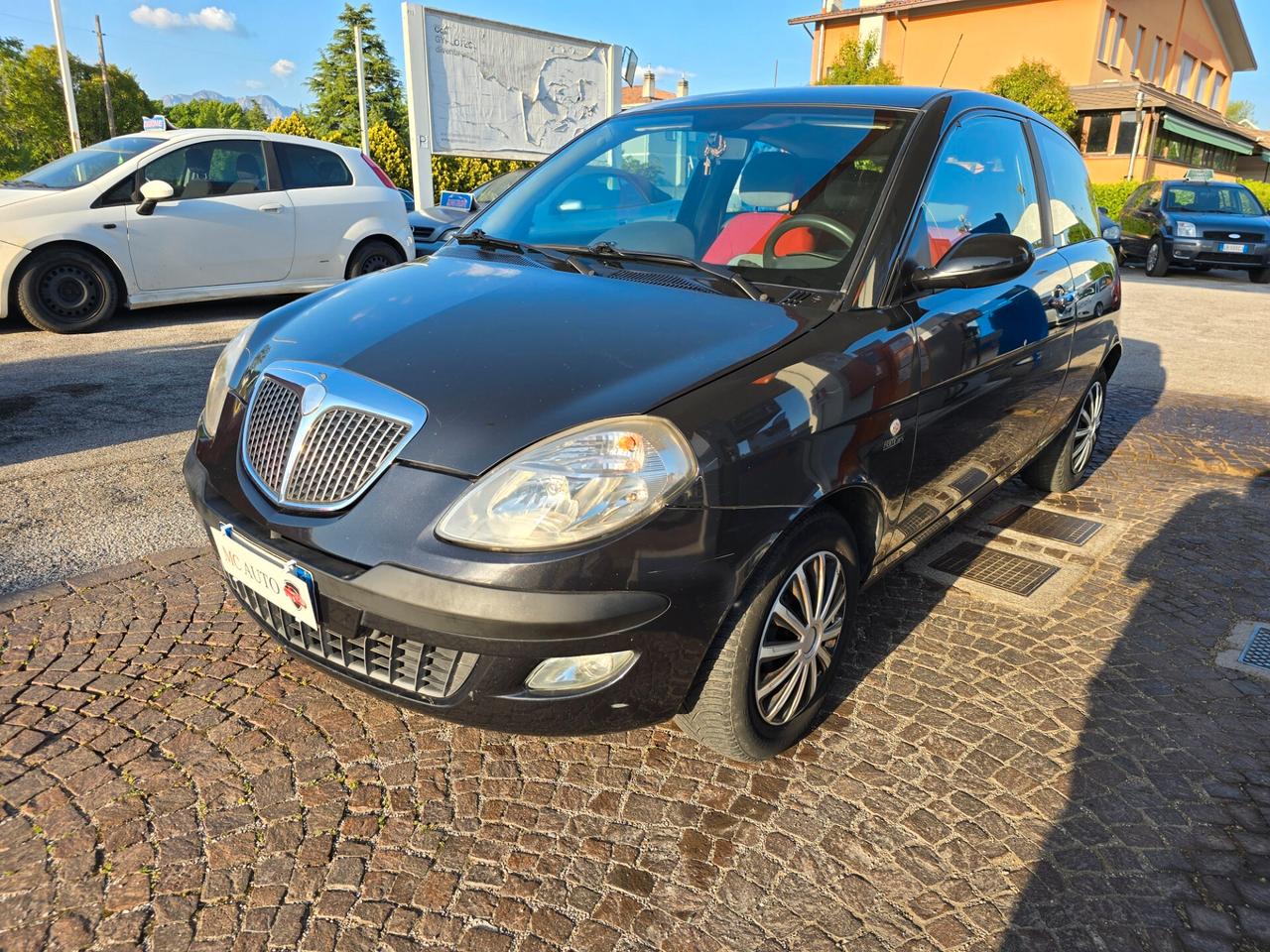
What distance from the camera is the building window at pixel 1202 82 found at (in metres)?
48.8

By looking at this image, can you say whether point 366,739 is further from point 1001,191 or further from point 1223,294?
point 1223,294

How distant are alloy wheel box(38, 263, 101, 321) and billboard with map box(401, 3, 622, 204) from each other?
7973 millimetres

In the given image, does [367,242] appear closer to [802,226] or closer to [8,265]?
[8,265]

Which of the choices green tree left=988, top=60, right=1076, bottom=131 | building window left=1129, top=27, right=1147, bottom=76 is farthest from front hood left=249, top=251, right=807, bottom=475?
building window left=1129, top=27, right=1147, bottom=76

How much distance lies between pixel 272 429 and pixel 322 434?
0.76 ft

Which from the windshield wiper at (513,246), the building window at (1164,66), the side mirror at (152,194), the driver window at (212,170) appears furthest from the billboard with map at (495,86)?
the building window at (1164,66)

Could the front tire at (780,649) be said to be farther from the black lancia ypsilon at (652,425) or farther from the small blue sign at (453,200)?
the small blue sign at (453,200)

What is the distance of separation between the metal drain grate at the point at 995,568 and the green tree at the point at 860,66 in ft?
106

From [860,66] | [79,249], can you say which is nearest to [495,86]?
[79,249]

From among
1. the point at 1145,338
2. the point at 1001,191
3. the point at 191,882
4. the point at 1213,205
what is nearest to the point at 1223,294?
the point at 1213,205

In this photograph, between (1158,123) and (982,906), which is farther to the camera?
(1158,123)

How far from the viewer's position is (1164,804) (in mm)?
2465

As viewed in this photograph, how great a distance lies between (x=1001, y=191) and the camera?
143 inches

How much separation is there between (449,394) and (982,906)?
5.66 ft
